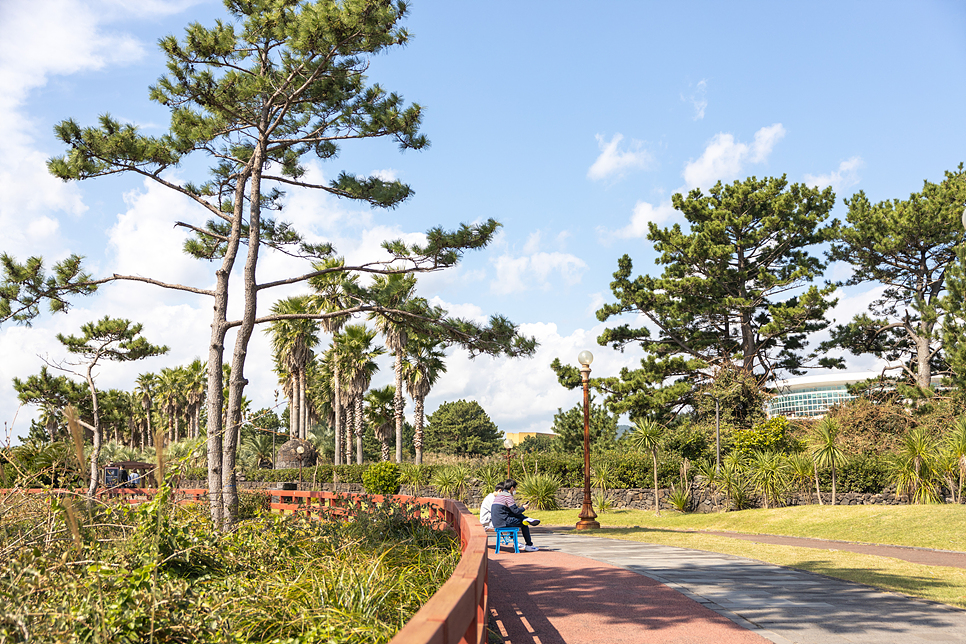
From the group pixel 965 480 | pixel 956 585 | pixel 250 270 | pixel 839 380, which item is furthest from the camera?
pixel 839 380

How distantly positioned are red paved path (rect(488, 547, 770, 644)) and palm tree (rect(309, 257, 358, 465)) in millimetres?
6946

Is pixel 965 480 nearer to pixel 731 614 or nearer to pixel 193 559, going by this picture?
pixel 731 614

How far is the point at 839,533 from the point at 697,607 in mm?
11150

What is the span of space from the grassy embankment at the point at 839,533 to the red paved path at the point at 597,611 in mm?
3080

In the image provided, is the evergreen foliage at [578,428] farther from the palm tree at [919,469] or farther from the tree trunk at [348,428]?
the palm tree at [919,469]

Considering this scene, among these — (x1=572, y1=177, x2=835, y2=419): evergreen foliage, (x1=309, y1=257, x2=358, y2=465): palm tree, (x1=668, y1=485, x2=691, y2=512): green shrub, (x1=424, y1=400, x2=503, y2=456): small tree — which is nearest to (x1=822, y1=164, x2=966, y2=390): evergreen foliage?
(x1=572, y1=177, x2=835, y2=419): evergreen foliage

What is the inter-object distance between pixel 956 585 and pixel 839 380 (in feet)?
215

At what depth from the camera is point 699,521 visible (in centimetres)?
2105

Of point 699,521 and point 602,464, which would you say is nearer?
point 699,521

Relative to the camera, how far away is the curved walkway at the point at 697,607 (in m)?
5.87

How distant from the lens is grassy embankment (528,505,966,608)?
9219 millimetres

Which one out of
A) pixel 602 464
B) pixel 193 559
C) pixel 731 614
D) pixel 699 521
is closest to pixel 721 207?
pixel 602 464

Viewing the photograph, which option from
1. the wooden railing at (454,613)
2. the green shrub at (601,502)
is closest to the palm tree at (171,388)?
the green shrub at (601,502)

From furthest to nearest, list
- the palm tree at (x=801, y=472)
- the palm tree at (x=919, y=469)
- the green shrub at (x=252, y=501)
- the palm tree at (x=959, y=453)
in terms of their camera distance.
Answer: the palm tree at (x=801, y=472) → the palm tree at (x=919, y=469) → the palm tree at (x=959, y=453) → the green shrub at (x=252, y=501)
